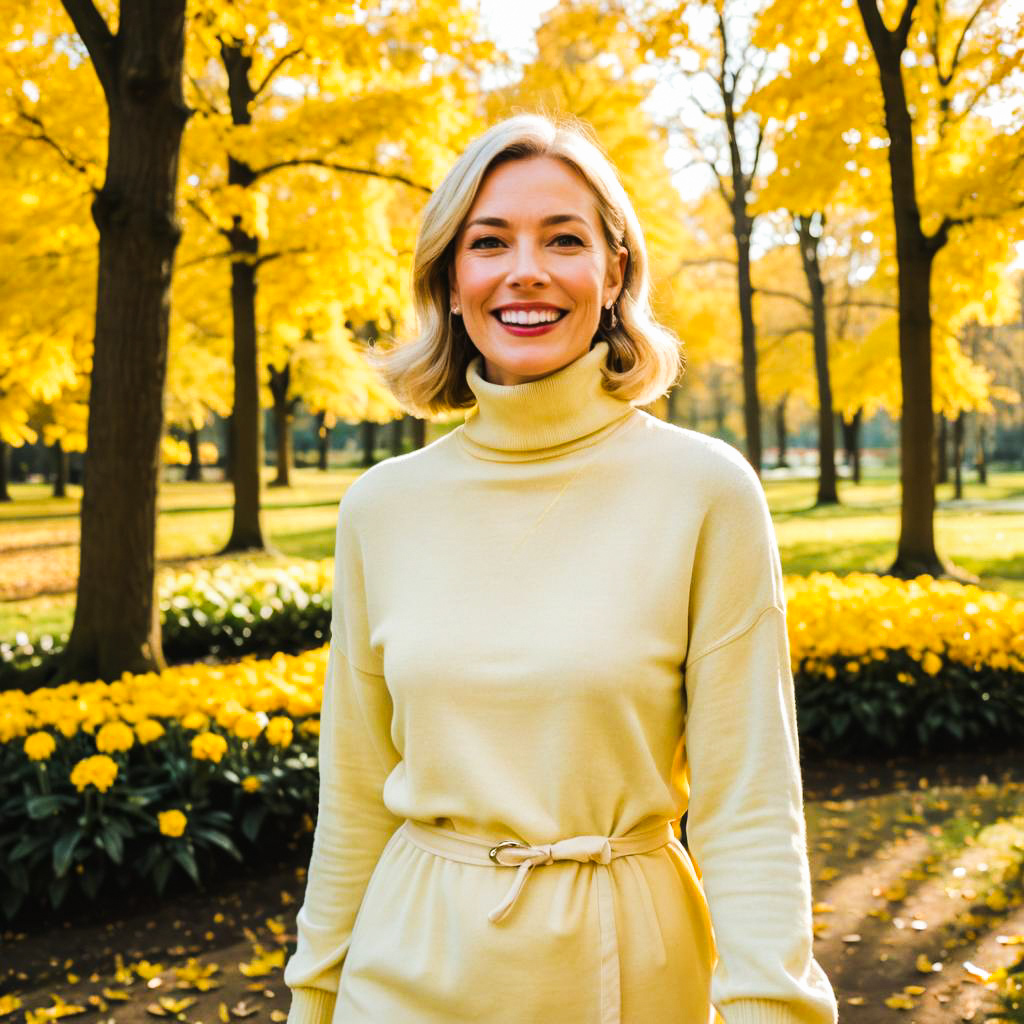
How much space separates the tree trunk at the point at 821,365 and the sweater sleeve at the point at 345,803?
21.4m

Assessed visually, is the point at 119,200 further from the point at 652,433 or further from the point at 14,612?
the point at 14,612

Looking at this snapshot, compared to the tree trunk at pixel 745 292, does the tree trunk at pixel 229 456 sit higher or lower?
lower

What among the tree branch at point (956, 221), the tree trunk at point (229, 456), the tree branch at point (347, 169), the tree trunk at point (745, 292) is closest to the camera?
Result: the tree branch at point (956, 221)

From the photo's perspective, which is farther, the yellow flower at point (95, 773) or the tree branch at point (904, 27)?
the tree branch at point (904, 27)

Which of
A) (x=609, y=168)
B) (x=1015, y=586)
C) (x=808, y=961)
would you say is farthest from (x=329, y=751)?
(x=1015, y=586)

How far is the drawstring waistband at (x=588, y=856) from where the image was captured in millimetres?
1524

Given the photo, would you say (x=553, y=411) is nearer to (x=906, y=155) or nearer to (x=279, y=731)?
(x=279, y=731)

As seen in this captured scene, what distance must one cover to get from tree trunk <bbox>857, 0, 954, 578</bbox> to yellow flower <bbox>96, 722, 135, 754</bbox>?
7.42m

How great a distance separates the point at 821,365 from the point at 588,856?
72.7 ft

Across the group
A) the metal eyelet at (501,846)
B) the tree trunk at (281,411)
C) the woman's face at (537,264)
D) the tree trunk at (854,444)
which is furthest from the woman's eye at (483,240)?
the tree trunk at (854,444)

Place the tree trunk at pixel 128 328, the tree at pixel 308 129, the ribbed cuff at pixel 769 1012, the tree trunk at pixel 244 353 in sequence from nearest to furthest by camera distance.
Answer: the ribbed cuff at pixel 769 1012
the tree trunk at pixel 128 328
the tree at pixel 308 129
the tree trunk at pixel 244 353

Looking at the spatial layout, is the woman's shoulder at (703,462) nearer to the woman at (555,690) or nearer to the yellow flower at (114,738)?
the woman at (555,690)

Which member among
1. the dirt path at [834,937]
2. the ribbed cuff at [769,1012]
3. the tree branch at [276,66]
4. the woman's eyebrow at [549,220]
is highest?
the tree branch at [276,66]

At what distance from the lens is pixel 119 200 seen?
5.71 metres
